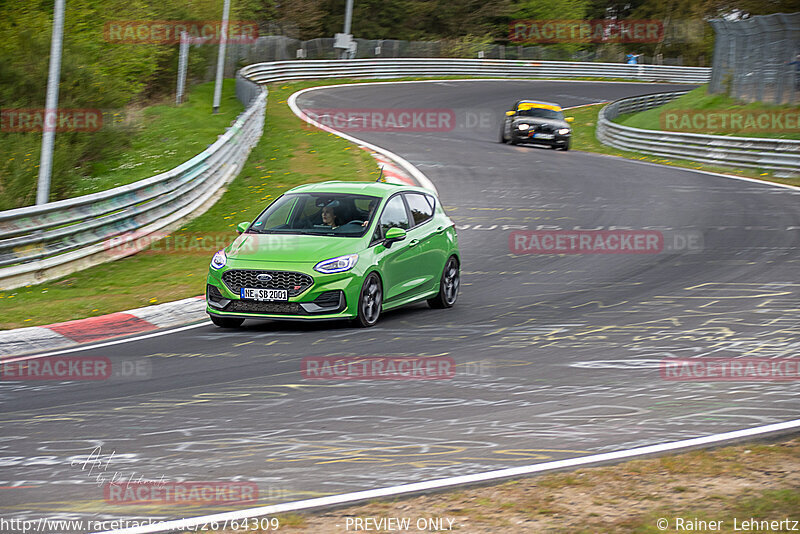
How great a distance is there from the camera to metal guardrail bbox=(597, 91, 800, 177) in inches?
1033

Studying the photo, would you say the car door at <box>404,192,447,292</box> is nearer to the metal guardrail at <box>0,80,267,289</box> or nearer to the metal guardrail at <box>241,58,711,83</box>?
the metal guardrail at <box>0,80,267,289</box>

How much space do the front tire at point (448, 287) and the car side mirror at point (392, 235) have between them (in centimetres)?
119

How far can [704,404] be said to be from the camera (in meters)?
7.52

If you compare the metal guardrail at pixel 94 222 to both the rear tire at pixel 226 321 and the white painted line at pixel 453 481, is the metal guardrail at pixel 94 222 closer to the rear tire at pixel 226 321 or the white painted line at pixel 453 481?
the rear tire at pixel 226 321

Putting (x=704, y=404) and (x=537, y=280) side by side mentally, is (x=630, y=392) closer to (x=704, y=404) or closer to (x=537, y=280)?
(x=704, y=404)

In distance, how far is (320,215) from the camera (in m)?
11.8

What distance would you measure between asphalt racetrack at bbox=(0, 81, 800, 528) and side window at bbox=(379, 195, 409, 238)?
1.06 meters

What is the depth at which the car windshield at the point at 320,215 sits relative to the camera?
1159cm

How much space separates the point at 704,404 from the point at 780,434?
3.15 ft

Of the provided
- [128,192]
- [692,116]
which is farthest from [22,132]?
[692,116]

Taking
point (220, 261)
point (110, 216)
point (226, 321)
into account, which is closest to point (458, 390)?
point (226, 321)

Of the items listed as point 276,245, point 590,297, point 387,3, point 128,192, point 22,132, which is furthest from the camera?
point 387,3

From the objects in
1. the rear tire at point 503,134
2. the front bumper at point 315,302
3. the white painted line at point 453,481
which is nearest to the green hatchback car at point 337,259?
the front bumper at point 315,302

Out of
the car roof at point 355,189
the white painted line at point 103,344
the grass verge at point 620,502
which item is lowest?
the white painted line at point 103,344
